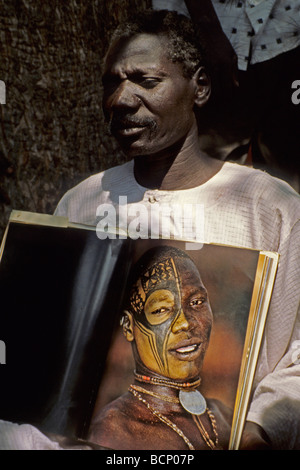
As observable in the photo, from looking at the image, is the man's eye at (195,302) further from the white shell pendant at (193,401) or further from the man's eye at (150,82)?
the man's eye at (150,82)

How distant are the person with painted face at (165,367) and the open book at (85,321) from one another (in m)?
0.02

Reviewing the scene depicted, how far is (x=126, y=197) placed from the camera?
63.1 inches

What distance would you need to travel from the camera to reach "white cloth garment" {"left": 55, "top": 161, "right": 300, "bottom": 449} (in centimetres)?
126

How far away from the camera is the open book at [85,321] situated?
3.93 ft

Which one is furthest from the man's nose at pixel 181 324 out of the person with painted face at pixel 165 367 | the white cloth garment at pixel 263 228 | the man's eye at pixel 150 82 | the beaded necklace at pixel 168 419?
the man's eye at pixel 150 82

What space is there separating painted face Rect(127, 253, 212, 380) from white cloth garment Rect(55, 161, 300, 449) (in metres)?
0.19

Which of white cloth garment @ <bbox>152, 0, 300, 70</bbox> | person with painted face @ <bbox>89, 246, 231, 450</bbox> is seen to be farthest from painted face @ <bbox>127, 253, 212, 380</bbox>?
white cloth garment @ <bbox>152, 0, 300, 70</bbox>

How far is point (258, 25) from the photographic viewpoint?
1.83m

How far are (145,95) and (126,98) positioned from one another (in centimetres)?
5

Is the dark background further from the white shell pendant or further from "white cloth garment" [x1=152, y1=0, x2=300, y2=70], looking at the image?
the white shell pendant

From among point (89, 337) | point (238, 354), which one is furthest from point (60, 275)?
point (238, 354)

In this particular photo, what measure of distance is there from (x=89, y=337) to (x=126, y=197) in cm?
48

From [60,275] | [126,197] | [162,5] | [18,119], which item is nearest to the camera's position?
[60,275]

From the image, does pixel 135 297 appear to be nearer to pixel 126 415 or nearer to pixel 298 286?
pixel 126 415
